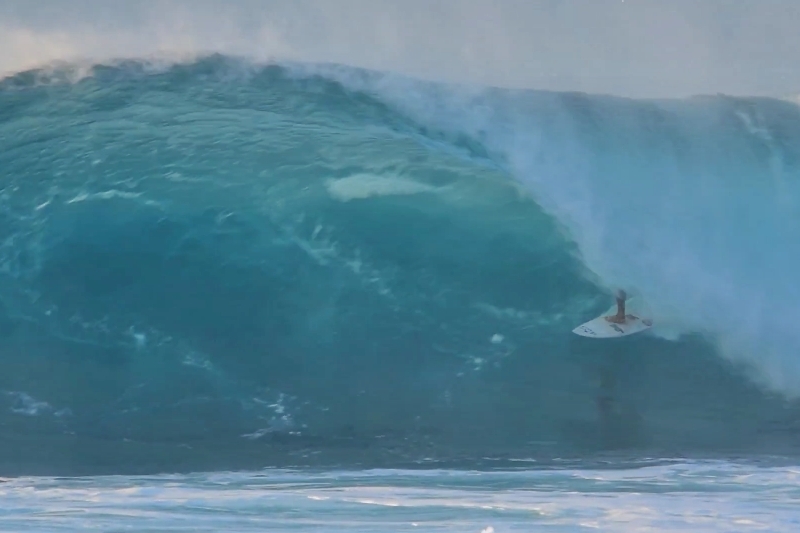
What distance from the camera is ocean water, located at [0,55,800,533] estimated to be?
3240 millimetres

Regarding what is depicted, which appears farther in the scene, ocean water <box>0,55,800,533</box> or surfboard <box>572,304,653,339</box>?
surfboard <box>572,304,653,339</box>

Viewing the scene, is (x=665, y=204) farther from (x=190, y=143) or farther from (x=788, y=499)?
(x=190, y=143)

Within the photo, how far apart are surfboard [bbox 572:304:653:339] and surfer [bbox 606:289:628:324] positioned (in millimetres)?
13

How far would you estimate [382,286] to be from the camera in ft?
11.3

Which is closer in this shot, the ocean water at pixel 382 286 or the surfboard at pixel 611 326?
the ocean water at pixel 382 286

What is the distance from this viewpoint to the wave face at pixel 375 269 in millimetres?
3289

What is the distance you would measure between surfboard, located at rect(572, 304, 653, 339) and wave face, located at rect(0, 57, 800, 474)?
4 cm

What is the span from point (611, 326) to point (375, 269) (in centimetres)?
104

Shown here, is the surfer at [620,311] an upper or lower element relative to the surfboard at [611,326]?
upper

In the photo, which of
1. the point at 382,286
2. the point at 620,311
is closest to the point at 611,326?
the point at 620,311

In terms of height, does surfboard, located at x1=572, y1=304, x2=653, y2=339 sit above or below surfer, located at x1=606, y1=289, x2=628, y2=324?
below

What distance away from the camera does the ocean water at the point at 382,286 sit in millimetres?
3240

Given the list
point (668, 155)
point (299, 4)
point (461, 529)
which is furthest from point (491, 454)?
point (299, 4)

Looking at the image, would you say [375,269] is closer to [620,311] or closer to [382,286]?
[382,286]
